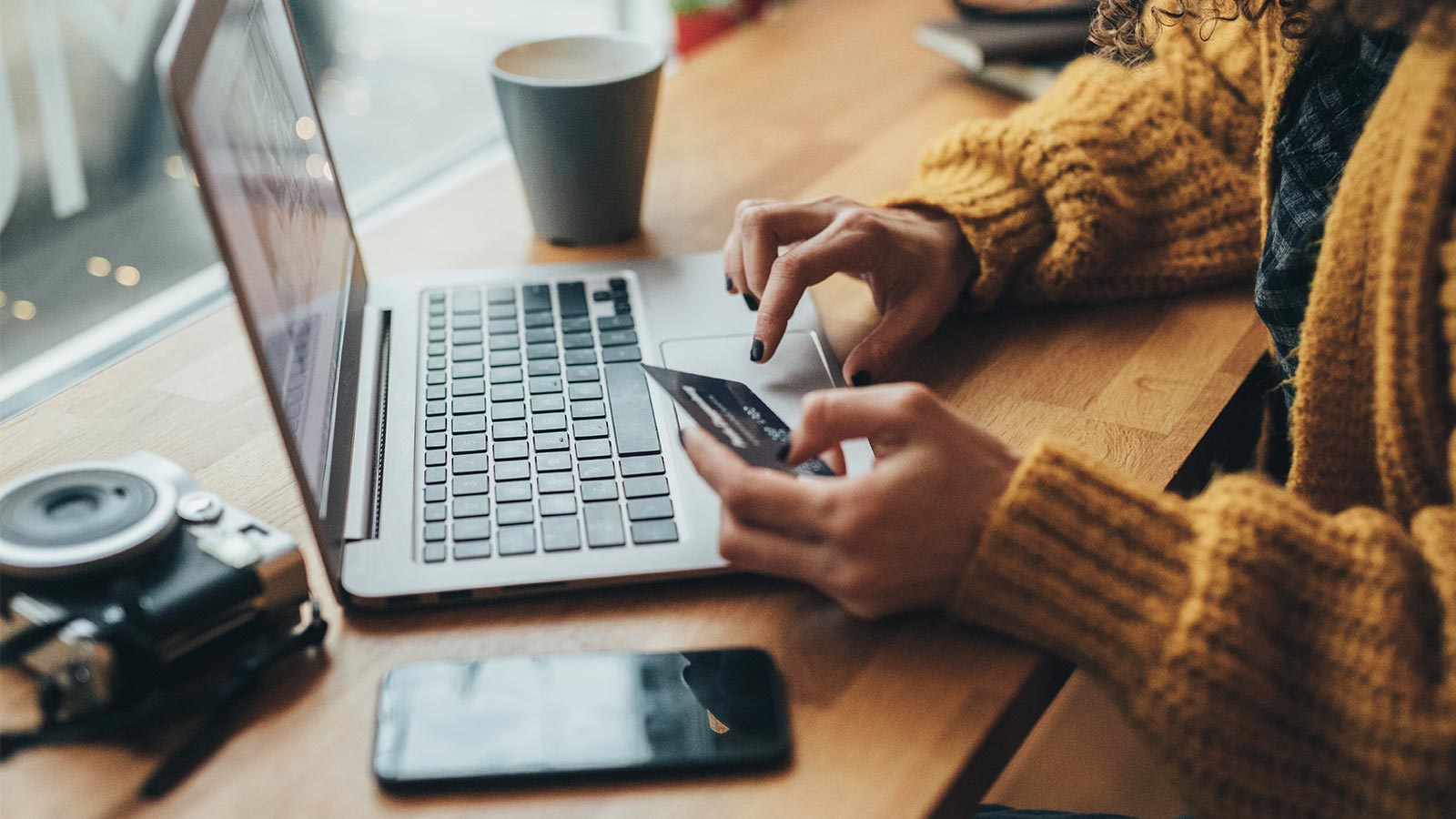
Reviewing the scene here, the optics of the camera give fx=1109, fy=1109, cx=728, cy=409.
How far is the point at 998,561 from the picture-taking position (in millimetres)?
490

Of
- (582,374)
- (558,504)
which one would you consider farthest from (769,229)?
(558,504)

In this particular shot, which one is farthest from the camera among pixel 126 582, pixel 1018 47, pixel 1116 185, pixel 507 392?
pixel 1018 47

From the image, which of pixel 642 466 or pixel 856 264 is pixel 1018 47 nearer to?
pixel 856 264

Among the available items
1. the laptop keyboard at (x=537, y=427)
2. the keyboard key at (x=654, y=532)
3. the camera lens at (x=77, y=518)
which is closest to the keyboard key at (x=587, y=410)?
the laptop keyboard at (x=537, y=427)

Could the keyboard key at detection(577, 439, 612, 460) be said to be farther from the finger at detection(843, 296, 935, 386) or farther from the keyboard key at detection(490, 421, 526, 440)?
the finger at detection(843, 296, 935, 386)

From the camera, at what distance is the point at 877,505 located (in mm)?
497

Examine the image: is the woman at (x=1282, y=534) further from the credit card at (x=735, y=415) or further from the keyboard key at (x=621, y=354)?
the keyboard key at (x=621, y=354)

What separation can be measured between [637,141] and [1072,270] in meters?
0.33

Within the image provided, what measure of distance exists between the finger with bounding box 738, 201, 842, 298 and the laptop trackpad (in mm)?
41

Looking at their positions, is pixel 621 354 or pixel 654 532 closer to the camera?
pixel 654 532

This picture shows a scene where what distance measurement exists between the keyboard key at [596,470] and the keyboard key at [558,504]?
0.06 ft

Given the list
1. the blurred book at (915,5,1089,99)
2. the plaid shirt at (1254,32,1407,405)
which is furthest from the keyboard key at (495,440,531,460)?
the blurred book at (915,5,1089,99)

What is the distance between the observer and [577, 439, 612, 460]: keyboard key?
0.60 meters

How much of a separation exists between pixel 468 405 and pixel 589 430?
0.08 metres
